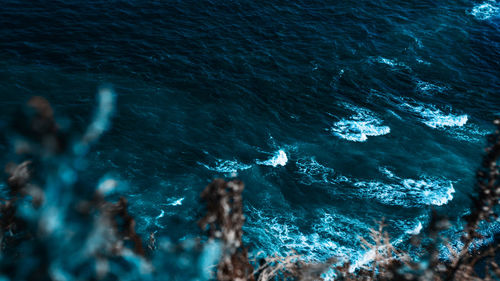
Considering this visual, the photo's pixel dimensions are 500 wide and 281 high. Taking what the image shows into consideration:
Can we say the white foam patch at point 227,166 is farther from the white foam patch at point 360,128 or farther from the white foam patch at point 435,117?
the white foam patch at point 435,117

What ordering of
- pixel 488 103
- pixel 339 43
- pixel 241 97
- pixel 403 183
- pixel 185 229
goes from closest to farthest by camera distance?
pixel 185 229 → pixel 403 183 → pixel 241 97 → pixel 488 103 → pixel 339 43

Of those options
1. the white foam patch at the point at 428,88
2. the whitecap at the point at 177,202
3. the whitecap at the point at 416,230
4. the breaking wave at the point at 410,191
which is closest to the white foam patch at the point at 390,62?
the white foam patch at the point at 428,88

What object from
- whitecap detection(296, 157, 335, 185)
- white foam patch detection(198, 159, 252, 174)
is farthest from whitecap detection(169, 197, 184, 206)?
whitecap detection(296, 157, 335, 185)

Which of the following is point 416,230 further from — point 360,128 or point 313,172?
point 360,128

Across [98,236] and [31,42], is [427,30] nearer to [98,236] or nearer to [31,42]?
[31,42]

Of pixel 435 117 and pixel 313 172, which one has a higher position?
pixel 435 117

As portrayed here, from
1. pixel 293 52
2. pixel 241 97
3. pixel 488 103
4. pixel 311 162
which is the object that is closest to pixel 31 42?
pixel 241 97

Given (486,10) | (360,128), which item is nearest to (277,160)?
(360,128)
